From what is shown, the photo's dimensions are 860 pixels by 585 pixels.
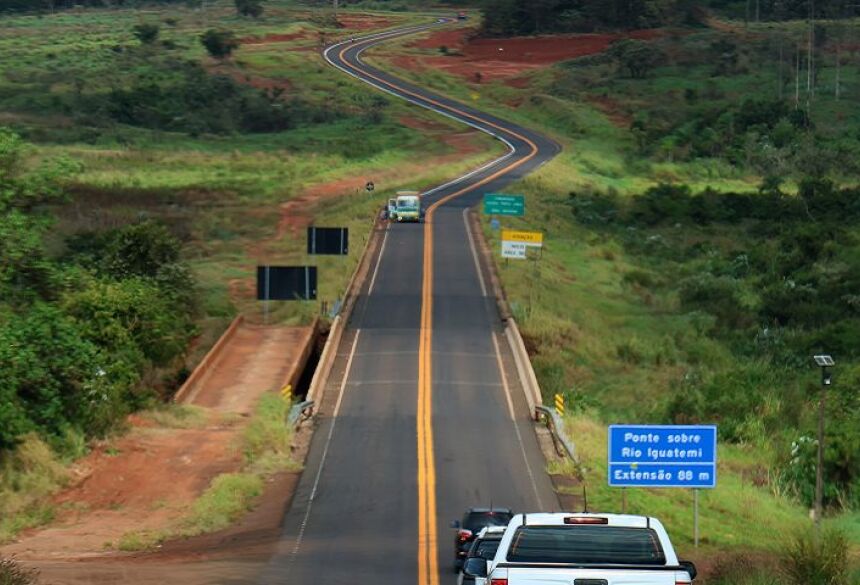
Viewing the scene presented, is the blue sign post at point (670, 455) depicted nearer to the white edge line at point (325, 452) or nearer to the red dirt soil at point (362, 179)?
the white edge line at point (325, 452)

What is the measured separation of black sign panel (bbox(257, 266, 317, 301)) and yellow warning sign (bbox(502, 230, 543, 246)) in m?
8.14

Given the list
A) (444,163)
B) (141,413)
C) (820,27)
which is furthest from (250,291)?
(820,27)

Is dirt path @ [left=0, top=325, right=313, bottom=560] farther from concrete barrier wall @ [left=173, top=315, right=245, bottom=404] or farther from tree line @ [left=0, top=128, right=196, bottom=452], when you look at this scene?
tree line @ [left=0, top=128, right=196, bottom=452]

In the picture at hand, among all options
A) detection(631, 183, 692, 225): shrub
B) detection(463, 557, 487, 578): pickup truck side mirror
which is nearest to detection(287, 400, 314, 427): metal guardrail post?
detection(463, 557, 487, 578): pickup truck side mirror

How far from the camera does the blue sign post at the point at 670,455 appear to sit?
88.5 feet

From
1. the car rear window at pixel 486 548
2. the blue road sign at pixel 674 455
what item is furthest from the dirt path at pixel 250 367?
the car rear window at pixel 486 548

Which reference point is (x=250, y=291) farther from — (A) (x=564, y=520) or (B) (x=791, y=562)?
(A) (x=564, y=520)

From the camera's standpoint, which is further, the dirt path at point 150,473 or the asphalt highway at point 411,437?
the dirt path at point 150,473

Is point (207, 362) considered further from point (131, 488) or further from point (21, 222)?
point (21, 222)

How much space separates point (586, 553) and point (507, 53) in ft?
506

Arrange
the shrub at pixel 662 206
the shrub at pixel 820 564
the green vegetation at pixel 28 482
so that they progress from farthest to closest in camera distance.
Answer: the shrub at pixel 662 206, the green vegetation at pixel 28 482, the shrub at pixel 820 564

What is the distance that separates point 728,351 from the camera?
58.5 meters

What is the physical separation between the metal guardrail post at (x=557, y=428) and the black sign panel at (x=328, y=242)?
21528 millimetres

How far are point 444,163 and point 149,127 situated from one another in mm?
29234
